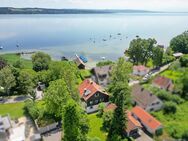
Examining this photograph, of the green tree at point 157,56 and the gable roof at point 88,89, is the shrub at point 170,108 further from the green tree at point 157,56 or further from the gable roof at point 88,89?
the green tree at point 157,56

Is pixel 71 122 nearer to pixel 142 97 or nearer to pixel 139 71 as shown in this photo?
pixel 142 97

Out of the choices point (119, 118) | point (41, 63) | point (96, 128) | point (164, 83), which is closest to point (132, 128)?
point (119, 118)

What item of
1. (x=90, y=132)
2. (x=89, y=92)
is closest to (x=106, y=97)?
(x=89, y=92)

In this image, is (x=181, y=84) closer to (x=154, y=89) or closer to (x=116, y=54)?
(x=154, y=89)

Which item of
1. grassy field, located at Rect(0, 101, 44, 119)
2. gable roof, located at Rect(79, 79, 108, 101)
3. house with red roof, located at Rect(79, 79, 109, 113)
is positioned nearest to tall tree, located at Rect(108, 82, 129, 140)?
house with red roof, located at Rect(79, 79, 109, 113)

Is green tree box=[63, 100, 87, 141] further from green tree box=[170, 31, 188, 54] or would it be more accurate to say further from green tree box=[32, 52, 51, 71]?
green tree box=[170, 31, 188, 54]
